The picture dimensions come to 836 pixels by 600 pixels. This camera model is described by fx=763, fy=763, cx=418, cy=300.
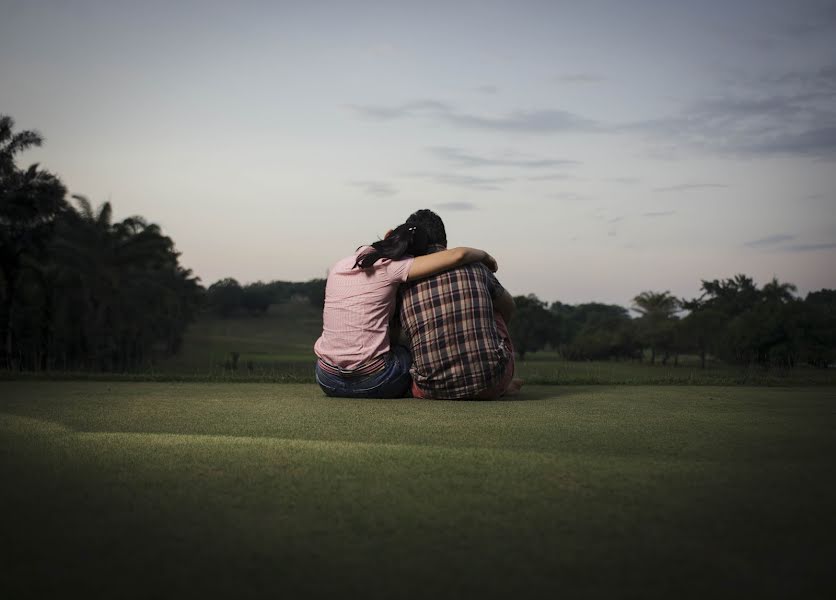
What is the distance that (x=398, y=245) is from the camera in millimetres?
5867

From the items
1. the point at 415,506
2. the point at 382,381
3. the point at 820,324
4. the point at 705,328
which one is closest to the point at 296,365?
the point at 382,381

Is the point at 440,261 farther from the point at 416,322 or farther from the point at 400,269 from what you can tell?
the point at 416,322

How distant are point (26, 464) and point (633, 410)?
3.81 m

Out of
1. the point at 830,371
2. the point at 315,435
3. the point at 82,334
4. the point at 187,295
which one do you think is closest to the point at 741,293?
the point at 830,371

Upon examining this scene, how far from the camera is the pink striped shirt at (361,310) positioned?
5.89 meters

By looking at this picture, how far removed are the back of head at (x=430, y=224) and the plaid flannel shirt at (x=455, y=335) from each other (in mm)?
425

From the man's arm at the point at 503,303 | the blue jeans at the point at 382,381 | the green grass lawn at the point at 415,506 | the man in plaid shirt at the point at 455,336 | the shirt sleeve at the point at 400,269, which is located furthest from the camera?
the man's arm at the point at 503,303

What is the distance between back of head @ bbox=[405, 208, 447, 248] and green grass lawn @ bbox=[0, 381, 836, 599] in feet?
5.95

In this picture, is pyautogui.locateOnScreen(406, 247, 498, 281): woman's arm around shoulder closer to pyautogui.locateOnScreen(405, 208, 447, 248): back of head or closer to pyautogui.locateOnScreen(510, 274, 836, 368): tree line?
pyautogui.locateOnScreen(405, 208, 447, 248): back of head

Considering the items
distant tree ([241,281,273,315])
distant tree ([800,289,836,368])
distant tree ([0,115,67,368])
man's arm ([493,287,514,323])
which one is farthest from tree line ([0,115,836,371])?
distant tree ([241,281,273,315])

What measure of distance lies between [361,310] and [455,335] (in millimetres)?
777

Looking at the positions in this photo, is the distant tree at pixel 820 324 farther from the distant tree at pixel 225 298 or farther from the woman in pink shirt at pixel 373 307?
the distant tree at pixel 225 298

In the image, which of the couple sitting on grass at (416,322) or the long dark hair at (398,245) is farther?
the long dark hair at (398,245)

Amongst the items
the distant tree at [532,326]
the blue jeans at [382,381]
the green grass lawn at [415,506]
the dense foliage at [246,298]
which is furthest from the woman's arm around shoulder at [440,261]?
the dense foliage at [246,298]
